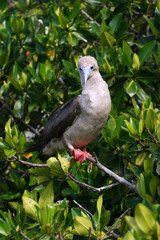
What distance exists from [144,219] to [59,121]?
2364 millimetres

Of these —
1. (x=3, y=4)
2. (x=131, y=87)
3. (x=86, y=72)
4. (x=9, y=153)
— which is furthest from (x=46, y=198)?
(x=3, y=4)

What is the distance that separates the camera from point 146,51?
423 cm

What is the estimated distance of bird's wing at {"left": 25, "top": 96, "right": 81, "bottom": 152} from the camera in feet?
13.6

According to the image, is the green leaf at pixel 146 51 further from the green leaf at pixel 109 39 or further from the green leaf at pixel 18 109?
the green leaf at pixel 18 109

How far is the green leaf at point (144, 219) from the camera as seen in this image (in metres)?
2.21

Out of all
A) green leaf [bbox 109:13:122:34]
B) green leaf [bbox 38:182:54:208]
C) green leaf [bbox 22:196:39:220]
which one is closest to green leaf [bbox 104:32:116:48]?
green leaf [bbox 109:13:122:34]

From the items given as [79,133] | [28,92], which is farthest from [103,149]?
[28,92]

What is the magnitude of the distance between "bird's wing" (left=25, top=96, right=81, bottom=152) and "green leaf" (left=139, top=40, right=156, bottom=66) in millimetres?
903

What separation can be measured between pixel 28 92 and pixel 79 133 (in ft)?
3.67

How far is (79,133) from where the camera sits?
407 centimetres

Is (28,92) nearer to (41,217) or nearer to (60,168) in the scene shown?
(60,168)

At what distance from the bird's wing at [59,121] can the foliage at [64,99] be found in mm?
247

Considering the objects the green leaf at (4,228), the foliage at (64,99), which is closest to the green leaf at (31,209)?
the foliage at (64,99)

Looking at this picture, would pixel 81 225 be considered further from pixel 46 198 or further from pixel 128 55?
pixel 128 55
